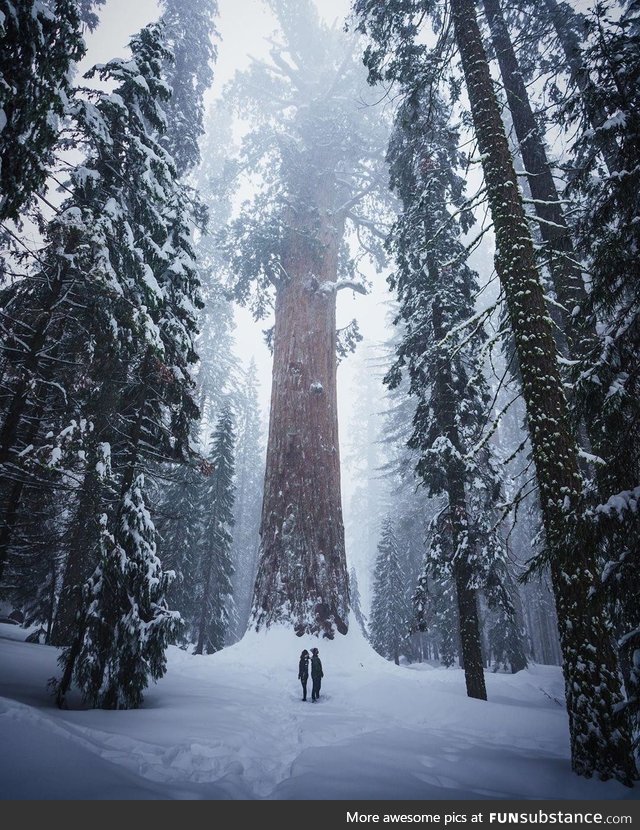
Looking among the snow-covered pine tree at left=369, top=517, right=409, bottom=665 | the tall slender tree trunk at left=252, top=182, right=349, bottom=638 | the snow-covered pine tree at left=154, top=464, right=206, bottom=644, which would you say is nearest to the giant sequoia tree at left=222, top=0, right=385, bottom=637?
the tall slender tree trunk at left=252, top=182, right=349, bottom=638

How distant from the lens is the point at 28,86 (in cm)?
399

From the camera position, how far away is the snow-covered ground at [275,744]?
3.22 metres

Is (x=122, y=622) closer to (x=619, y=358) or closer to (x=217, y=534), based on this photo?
(x=619, y=358)

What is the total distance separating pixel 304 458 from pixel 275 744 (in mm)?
7525

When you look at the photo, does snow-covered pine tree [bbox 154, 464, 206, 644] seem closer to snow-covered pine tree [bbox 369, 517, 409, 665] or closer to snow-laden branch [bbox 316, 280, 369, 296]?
snow-laden branch [bbox 316, 280, 369, 296]

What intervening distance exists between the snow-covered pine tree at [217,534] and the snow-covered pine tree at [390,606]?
446 inches

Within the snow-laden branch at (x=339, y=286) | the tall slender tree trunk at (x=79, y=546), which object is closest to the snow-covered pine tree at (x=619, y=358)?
the tall slender tree trunk at (x=79, y=546)

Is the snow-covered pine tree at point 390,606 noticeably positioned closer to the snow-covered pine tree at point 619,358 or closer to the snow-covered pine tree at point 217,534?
the snow-covered pine tree at point 217,534

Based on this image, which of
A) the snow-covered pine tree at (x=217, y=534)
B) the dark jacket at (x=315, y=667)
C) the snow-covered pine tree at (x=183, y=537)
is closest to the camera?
the dark jacket at (x=315, y=667)

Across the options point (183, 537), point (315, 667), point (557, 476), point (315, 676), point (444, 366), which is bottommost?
point (315, 676)

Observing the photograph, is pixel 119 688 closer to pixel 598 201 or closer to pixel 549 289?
pixel 598 201

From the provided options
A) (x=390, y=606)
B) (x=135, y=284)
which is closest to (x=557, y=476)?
(x=135, y=284)

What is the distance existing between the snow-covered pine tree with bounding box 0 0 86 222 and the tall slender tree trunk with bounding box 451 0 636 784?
5158 mm

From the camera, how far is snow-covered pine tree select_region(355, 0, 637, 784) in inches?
146
